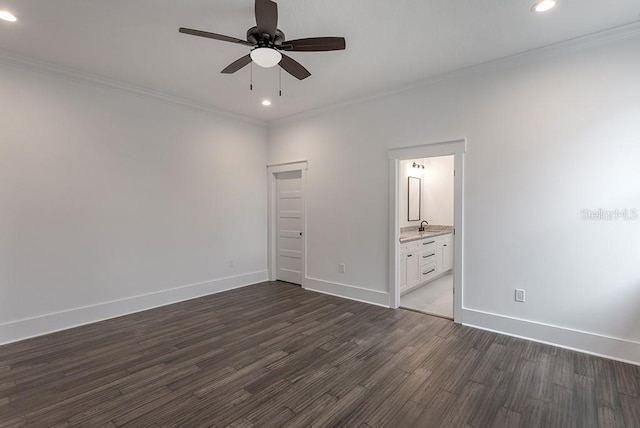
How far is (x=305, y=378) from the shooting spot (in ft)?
8.25

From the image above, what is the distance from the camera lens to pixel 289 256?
18.6 ft

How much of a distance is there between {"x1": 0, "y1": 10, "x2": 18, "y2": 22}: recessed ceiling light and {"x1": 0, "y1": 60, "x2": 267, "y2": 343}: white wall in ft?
2.92

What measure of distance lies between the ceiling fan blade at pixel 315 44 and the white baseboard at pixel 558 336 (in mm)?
3202

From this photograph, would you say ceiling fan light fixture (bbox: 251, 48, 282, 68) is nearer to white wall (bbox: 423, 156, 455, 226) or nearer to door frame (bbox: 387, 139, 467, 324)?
door frame (bbox: 387, 139, 467, 324)

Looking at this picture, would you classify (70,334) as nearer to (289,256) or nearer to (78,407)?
(78,407)

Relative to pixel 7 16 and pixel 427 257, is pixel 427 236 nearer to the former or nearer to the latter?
pixel 427 257

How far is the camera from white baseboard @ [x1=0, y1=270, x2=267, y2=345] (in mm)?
3270

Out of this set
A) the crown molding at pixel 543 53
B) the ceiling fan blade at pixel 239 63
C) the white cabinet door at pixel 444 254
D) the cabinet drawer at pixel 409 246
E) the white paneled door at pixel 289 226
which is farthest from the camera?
the white cabinet door at pixel 444 254

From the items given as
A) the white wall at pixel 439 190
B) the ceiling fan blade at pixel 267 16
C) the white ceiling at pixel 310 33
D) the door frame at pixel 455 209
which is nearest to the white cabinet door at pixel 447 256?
the white wall at pixel 439 190

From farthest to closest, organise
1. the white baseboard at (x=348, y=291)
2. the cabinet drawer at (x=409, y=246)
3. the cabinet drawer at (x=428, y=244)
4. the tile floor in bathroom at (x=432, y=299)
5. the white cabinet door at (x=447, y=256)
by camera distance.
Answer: the white cabinet door at (x=447, y=256) < the cabinet drawer at (x=428, y=244) < the cabinet drawer at (x=409, y=246) < the white baseboard at (x=348, y=291) < the tile floor in bathroom at (x=432, y=299)

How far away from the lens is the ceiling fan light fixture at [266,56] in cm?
233

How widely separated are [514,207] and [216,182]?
427 centimetres

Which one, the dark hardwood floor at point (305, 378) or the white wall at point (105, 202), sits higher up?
the white wall at point (105, 202)

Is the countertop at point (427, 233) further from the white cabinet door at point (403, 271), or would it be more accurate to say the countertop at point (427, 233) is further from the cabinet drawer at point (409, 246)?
the white cabinet door at point (403, 271)
